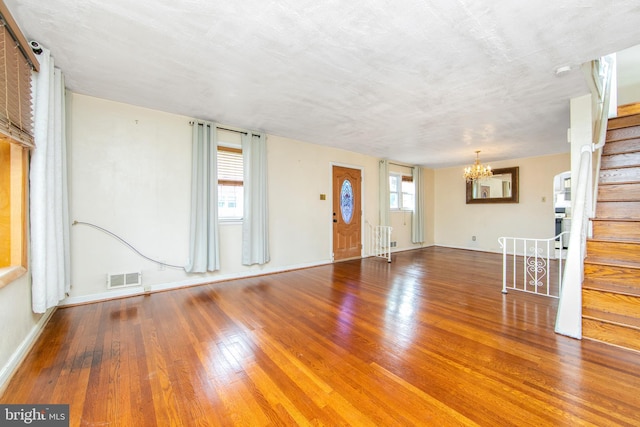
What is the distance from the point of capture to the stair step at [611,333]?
2025 millimetres

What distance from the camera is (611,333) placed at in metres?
2.12

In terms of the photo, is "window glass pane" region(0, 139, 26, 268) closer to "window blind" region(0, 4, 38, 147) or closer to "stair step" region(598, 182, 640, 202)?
"window blind" region(0, 4, 38, 147)

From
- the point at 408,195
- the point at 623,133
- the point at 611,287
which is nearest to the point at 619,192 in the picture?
the point at 623,133

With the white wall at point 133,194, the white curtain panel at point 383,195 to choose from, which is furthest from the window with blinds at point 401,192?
the white wall at point 133,194

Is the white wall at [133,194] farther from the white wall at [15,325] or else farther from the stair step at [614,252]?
the stair step at [614,252]

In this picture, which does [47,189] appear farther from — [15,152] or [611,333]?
[611,333]

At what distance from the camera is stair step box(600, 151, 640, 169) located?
290 centimetres

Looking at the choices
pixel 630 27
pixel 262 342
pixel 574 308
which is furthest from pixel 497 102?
pixel 262 342

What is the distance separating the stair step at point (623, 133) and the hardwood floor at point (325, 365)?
2.20 m

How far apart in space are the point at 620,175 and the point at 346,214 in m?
4.08

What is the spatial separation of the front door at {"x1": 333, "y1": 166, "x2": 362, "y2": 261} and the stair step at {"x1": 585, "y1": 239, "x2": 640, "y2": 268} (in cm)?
384

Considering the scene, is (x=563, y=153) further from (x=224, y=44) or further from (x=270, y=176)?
(x=224, y=44)

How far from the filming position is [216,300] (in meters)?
3.21

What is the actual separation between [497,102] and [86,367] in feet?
15.6
